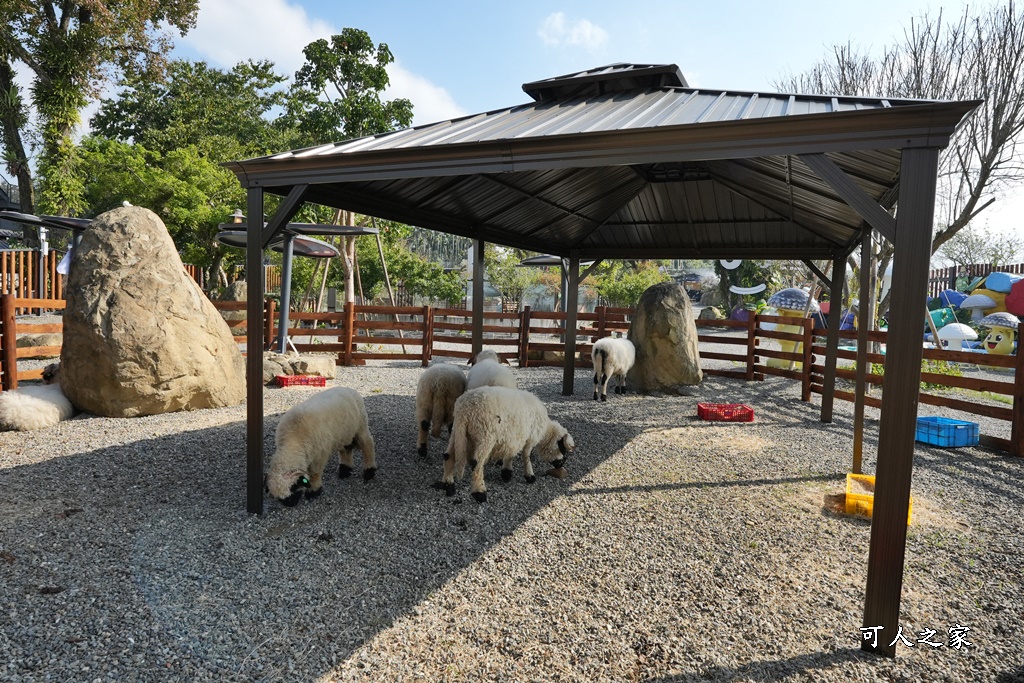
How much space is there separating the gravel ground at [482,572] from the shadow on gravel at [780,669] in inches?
0.5

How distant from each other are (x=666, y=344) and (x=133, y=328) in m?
8.13

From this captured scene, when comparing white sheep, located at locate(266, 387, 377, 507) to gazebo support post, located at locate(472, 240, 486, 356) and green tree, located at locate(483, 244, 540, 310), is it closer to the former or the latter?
gazebo support post, located at locate(472, 240, 486, 356)

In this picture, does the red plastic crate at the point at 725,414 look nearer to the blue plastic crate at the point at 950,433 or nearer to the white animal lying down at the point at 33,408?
the blue plastic crate at the point at 950,433

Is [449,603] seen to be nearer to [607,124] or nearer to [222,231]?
[607,124]

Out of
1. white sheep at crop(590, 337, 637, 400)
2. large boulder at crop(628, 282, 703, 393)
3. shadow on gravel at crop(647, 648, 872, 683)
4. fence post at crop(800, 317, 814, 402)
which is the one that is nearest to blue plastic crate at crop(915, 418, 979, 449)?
fence post at crop(800, 317, 814, 402)

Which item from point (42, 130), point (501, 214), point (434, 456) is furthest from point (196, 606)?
point (42, 130)

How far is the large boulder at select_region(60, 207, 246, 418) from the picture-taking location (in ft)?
22.6

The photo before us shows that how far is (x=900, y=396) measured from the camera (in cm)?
291

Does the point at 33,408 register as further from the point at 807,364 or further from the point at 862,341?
the point at 807,364

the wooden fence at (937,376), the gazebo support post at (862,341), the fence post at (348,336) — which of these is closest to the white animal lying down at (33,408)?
the fence post at (348,336)

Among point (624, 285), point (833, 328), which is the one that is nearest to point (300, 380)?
point (833, 328)

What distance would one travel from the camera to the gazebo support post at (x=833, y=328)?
7820 mm

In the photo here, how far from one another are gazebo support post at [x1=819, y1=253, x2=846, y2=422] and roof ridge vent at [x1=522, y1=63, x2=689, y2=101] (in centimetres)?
363

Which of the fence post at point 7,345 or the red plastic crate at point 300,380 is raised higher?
the fence post at point 7,345
